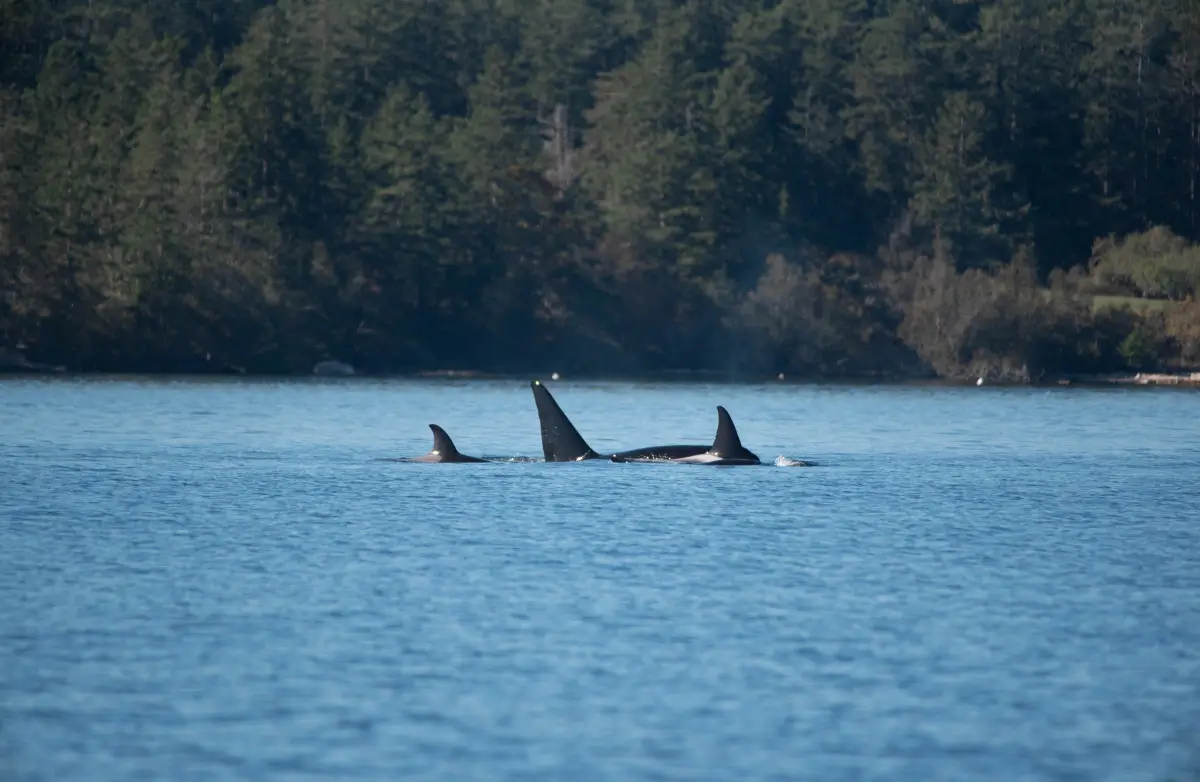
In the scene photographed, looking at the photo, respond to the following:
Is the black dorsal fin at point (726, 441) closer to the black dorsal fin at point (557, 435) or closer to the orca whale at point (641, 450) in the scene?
the orca whale at point (641, 450)

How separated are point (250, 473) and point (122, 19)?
373 feet

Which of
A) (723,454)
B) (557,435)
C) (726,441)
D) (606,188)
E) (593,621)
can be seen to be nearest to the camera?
(593,621)

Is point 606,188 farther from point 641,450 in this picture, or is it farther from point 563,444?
point 641,450

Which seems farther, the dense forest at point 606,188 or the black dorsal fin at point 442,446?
the dense forest at point 606,188

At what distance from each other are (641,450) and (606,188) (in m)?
96.4

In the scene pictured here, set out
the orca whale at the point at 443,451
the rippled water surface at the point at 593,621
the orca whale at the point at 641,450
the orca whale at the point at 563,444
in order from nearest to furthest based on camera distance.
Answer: the rippled water surface at the point at 593,621
the orca whale at the point at 641,450
the orca whale at the point at 563,444
the orca whale at the point at 443,451

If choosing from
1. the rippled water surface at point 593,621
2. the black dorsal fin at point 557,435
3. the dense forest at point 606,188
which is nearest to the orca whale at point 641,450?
the black dorsal fin at point 557,435

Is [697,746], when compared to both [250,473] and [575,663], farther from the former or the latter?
[250,473]

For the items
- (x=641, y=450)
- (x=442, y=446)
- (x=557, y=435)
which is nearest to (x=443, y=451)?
(x=442, y=446)

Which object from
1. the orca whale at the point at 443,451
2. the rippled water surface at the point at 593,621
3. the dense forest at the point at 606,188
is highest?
the dense forest at the point at 606,188

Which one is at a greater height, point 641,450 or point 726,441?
point 726,441

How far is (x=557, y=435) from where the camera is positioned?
44969mm

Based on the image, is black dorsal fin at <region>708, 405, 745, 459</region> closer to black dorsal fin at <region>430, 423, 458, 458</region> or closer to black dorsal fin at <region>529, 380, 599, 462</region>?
black dorsal fin at <region>529, 380, 599, 462</region>

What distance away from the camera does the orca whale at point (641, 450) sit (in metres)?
44.2
